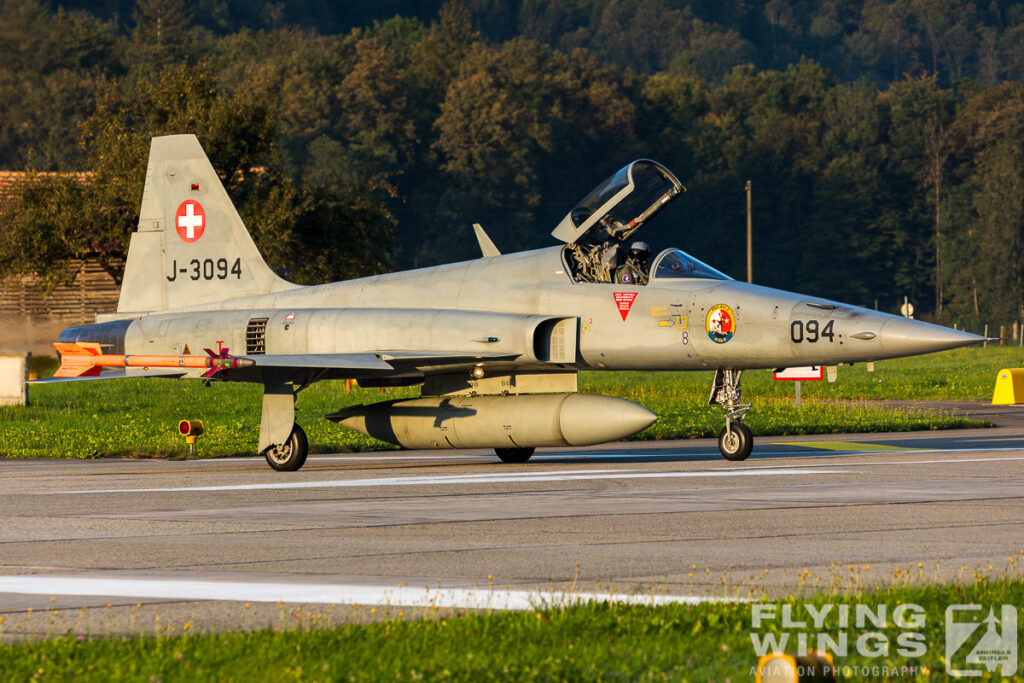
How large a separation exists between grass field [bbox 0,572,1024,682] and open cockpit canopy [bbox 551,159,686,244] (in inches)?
442

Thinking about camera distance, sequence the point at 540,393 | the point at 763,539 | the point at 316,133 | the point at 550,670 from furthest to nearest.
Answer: the point at 316,133
the point at 540,393
the point at 763,539
the point at 550,670

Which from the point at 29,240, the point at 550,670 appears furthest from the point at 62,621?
the point at 29,240

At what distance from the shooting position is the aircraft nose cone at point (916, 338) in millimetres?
16078

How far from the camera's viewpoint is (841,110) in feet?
436

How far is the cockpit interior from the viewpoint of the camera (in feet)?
60.1

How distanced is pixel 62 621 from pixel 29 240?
38591 mm

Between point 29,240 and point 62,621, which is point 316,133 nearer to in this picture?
point 29,240

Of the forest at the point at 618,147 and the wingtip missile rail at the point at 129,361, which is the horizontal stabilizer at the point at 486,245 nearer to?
the wingtip missile rail at the point at 129,361

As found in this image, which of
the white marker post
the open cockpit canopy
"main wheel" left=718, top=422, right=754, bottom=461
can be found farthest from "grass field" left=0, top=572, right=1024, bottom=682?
the white marker post

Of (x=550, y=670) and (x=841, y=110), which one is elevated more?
(x=841, y=110)

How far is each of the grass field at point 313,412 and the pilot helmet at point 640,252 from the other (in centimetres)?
589

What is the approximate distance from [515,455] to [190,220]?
6.05m

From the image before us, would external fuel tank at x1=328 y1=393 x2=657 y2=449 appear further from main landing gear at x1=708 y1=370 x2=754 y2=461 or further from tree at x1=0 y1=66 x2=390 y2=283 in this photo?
tree at x1=0 y1=66 x2=390 y2=283

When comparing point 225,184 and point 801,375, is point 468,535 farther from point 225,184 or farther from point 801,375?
point 225,184
